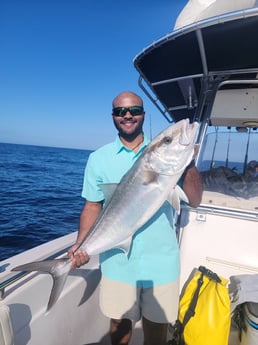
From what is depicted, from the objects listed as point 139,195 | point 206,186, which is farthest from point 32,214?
point 139,195

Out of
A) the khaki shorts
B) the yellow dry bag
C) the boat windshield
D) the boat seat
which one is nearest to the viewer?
the boat seat

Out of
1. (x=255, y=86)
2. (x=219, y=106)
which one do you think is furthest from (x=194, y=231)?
(x=255, y=86)

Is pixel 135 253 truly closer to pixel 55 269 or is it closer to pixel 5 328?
pixel 55 269

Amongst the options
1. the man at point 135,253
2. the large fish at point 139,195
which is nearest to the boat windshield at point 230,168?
the man at point 135,253

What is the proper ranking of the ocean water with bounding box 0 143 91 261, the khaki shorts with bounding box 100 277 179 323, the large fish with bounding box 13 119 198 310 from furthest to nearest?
1. the ocean water with bounding box 0 143 91 261
2. the khaki shorts with bounding box 100 277 179 323
3. the large fish with bounding box 13 119 198 310

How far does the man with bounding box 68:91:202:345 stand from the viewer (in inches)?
92.7

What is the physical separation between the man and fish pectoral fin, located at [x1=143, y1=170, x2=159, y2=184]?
12.0 inches

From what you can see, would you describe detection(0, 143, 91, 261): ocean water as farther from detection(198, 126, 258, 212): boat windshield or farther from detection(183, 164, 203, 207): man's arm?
detection(183, 164, 203, 207): man's arm

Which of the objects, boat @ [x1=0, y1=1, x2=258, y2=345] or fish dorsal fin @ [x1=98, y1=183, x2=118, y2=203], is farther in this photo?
boat @ [x1=0, y1=1, x2=258, y2=345]

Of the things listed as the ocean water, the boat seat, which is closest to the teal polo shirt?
the boat seat

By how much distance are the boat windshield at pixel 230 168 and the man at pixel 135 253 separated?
40.2 inches

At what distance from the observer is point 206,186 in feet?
11.6

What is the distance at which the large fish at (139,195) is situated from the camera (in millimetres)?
2033

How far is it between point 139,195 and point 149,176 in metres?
0.18
